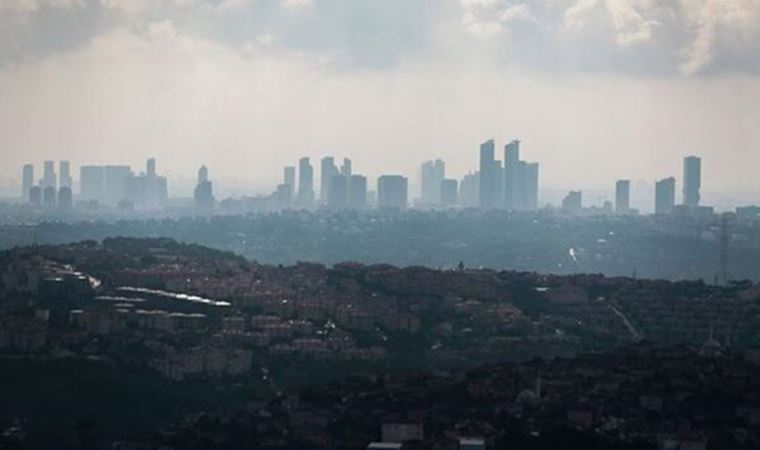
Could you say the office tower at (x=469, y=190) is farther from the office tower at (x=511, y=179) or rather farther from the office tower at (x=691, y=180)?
the office tower at (x=691, y=180)

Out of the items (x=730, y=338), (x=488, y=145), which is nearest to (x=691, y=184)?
(x=488, y=145)

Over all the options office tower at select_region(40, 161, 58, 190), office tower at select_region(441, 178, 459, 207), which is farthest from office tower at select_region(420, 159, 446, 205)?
office tower at select_region(40, 161, 58, 190)

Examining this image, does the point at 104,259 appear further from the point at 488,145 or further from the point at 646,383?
the point at 488,145

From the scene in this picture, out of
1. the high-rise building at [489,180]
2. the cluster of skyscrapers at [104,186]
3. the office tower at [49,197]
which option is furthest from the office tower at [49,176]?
the high-rise building at [489,180]

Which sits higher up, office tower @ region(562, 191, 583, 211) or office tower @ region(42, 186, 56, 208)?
office tower @ region(562, 191, 583, 211)

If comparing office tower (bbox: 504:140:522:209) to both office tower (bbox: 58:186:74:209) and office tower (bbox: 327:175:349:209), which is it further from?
office tower (bbox: 58:186:74:209)

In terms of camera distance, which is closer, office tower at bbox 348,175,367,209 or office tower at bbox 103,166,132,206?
office tower at bbox 348,175,367,209
